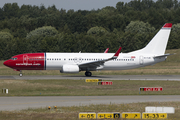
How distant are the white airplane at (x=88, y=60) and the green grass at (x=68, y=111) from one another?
91.3 feet

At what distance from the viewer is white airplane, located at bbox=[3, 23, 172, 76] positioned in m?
52.5

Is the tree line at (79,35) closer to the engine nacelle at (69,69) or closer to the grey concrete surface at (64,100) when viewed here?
the engine nacelle at (69,69)

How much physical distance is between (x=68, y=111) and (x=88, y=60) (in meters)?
32.5

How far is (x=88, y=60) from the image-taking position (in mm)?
54500

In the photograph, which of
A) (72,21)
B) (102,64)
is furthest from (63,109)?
(72,21)

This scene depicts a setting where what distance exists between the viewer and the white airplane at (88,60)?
5250cm

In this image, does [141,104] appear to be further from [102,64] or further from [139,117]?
[102,64]

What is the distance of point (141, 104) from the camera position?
2536 centimetres

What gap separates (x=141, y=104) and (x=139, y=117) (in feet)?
17.9

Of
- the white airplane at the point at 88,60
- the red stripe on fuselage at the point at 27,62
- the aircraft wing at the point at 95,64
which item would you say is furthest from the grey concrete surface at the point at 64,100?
the red stripe on fuselage at the point at 27,62

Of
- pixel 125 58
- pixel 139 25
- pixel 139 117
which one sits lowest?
pixel 139 117

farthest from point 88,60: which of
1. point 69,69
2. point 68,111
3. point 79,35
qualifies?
point 79,35

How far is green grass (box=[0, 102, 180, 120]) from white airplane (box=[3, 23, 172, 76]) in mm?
27834

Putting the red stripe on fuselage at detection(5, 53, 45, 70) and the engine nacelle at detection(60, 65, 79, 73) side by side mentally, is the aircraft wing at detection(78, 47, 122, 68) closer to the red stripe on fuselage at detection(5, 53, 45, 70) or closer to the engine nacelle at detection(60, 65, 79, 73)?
the engine nacelle at detection(60, 65, 79, 73)
